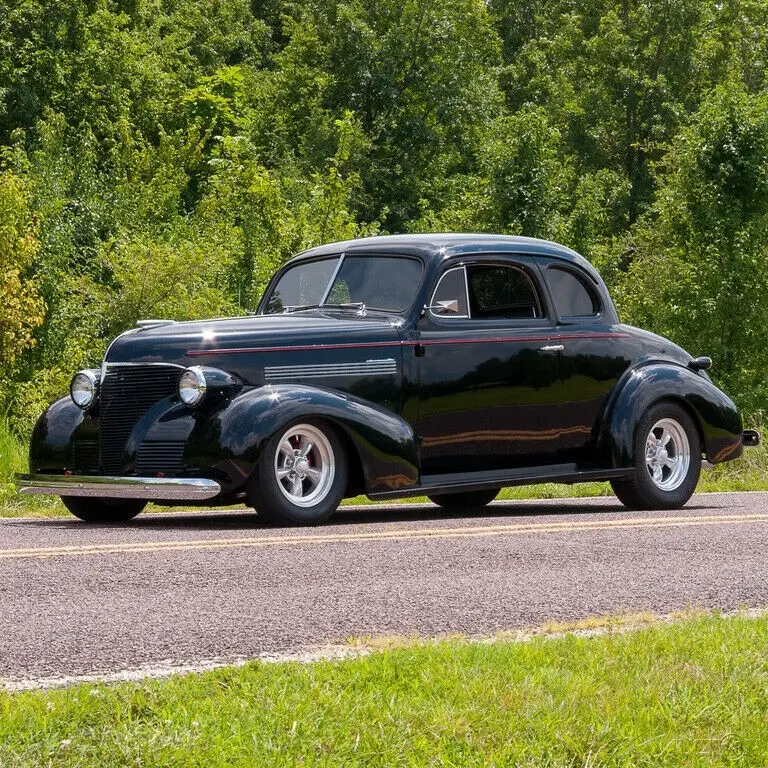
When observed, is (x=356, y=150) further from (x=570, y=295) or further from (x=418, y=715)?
(x=418, y=715)

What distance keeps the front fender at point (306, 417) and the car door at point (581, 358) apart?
1.59 meters

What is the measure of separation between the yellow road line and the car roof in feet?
7.19

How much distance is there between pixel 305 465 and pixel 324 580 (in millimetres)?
2687

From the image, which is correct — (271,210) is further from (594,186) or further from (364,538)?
(364,538)

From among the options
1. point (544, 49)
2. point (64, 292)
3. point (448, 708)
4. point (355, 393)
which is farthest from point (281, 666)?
point (544, 49)

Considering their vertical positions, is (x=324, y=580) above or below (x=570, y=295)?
below

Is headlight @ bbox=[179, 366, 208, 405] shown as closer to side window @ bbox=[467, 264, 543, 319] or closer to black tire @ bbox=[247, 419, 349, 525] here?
black tire @ bbox=[247, 419, 349, 525]

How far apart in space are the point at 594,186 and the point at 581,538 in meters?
31.9

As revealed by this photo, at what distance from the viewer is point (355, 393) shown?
1016cm

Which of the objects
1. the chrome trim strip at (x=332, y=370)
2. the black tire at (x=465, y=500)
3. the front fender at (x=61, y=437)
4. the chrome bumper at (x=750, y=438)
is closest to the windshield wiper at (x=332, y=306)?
the chrome trim strip at (x=332, y=370)

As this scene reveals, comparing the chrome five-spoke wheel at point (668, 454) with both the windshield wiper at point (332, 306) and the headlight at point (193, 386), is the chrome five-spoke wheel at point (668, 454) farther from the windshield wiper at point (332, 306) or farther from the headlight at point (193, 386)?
the headlight at point (193, 386)

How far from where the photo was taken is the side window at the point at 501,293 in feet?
36.6

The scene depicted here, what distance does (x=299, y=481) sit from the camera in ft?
32.1

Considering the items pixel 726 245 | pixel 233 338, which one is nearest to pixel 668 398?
pixel 233 338
